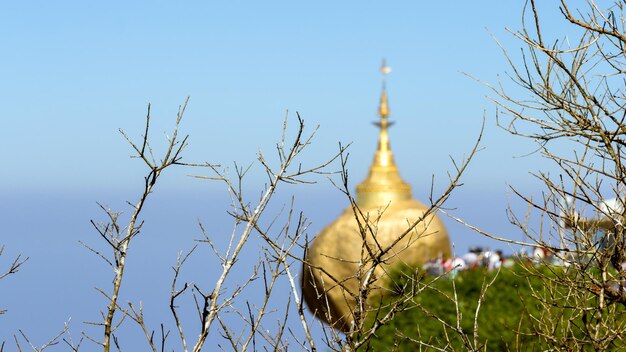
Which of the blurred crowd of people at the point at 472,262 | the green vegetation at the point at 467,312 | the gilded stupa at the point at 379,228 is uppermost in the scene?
the gilded stupa at the point at 379,228

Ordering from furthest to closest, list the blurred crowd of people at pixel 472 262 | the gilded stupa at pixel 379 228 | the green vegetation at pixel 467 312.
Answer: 1. the gilded stupa at pixel 379 228
2. the blurred crowd of people at pixel 472 262
3. the green vegetation at pixel 467 312

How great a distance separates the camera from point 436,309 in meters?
10.2

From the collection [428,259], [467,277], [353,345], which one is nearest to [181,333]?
[353,345]

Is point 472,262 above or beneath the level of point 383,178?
beneath

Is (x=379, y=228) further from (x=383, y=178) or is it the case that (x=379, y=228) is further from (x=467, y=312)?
(x=467, y=312)

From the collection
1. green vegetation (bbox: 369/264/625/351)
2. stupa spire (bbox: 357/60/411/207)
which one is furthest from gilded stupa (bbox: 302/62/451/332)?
green vegetation (bbox: 369/264/625/351)

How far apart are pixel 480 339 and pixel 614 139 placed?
504 cm

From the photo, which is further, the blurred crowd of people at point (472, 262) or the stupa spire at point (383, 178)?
the stupa spire at point (383, 178)

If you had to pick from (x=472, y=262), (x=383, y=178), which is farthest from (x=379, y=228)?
(x=472, y=262)

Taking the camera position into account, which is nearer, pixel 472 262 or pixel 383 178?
pixel 472 262

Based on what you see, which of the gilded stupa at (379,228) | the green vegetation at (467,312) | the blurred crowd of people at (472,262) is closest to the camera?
the green vegetation at (467,312)

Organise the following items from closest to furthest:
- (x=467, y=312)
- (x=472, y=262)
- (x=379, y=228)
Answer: (x=467, y=312), (x=472, y=262), (x=379, y=228)

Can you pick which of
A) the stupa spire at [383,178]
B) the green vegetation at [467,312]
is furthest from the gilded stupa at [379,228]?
the green vegetation at [467,312]

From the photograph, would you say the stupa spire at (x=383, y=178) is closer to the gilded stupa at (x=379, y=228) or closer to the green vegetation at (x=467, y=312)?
the gilded stupa at (x=379, y=228)
